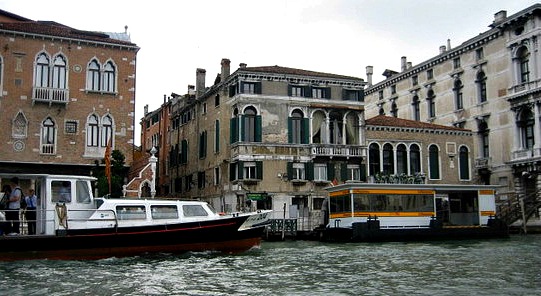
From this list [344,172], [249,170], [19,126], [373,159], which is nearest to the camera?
[19,126]

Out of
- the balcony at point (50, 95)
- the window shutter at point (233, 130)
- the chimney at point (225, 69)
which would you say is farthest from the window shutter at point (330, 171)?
the balcony at point (50, 95)

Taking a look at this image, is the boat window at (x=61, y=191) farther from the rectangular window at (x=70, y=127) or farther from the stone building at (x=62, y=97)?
the rectangular window at (x=70, y=127)

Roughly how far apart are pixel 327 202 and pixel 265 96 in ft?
20.2

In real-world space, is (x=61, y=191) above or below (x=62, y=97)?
below

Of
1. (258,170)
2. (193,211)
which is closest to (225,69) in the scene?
(258,170)

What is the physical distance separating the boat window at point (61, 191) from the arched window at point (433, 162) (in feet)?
76.4

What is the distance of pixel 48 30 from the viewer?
26.1 meters

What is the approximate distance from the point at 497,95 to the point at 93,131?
23543mm

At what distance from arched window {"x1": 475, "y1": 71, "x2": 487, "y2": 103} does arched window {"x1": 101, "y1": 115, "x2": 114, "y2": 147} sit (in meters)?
22.9

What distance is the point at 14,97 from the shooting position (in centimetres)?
2525

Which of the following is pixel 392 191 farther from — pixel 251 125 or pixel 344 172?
pixel 251 125

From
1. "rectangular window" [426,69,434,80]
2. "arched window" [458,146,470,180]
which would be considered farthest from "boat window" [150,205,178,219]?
"rectangular window" [426,69,434,80]

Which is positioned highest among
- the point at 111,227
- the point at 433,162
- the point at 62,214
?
the point at 433,162

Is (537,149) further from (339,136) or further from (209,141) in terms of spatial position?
(209,141)
